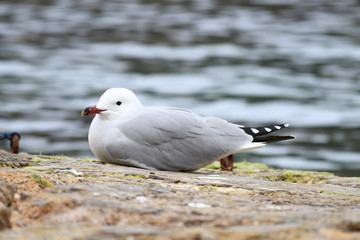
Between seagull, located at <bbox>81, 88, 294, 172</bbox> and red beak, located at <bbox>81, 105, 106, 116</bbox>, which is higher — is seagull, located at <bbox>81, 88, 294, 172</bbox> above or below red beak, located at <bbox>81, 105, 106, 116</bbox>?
below

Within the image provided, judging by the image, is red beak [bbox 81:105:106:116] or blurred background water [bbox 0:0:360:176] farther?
blurred background water [bbox 0:0:360:176]

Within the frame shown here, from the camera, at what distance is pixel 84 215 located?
9.43 ft

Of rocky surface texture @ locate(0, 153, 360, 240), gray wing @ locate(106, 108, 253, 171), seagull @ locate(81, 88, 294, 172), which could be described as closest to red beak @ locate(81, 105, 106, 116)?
seagull @ locate(81, 88, 294, 172)

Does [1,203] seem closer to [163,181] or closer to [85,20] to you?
[163,181]

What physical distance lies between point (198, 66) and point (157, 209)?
1481 cm

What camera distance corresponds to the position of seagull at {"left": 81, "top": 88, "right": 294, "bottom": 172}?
17.5 feet

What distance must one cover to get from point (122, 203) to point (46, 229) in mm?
548

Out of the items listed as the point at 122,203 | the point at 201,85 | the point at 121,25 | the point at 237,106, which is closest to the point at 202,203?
the point at 122,203

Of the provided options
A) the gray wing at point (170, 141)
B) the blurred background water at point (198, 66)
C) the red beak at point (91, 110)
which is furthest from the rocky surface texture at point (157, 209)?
the blurred background water at point (198, 66)

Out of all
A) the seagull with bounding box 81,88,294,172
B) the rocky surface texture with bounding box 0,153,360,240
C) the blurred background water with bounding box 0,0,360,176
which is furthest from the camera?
the blurred background water with bounding box 0,0,360,176

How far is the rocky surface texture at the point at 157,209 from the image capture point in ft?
8.19

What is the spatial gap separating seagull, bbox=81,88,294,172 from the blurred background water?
4.75 metres

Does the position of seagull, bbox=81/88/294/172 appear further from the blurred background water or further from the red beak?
the blurred background water

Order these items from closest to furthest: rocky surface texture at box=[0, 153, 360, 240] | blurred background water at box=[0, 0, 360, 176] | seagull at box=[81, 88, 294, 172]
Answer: rocky surface texture at box=[0, 153, 360, 240]
seagull at box=[81, 88, 294, 172]
blurred background water at box=[0, 0, 360, 176]
